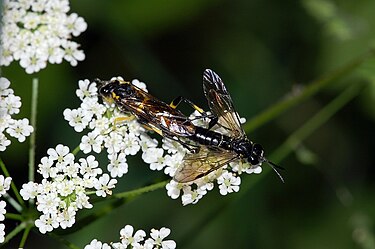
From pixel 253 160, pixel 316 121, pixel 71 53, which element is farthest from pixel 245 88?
pixel 253 160

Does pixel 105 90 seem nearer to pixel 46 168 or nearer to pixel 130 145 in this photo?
pixel 130 145

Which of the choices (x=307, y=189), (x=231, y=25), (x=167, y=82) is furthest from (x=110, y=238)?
(x=231, y=25)

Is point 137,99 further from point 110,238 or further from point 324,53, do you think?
point 324,53

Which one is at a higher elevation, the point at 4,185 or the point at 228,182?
the point at 228,182

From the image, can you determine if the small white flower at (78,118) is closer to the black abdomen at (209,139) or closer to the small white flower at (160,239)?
the black abdomen at (209,139)

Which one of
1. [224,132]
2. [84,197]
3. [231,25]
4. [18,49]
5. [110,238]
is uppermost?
[231,25]

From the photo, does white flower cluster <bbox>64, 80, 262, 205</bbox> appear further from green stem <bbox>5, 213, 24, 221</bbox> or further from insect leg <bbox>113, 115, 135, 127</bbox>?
green stem <bbox>5, 213, 24, 221</bbox>
